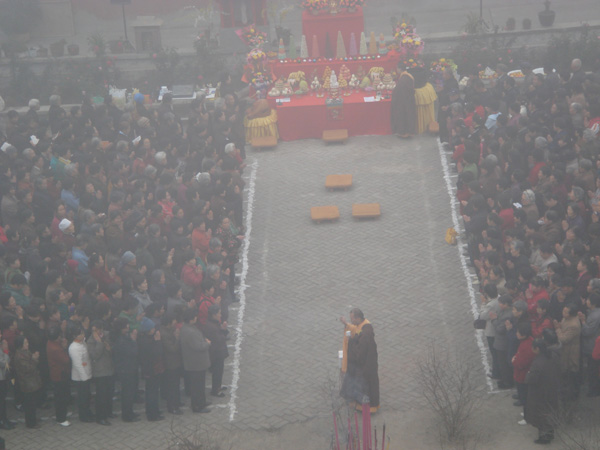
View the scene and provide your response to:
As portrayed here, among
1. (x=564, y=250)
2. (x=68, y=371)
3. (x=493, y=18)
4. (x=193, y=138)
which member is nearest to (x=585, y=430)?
(x=564, y=250)

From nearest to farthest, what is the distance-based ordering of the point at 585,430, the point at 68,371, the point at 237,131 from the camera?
1. the point at 585,430
2. the point at 68,371
3. the point at 237,131

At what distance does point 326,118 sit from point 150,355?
34.3 ft

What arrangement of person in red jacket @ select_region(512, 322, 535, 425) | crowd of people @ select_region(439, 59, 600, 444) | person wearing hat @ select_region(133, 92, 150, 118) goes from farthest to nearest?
person wearing hat @ select_region(133, 92, 150, 118)
crowd of people @ select_region(439, 59, 600, 444)
person in red jacket @ select_region(512, 322, 535, 425)

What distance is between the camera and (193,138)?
20.4m

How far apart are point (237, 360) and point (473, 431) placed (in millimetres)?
3858

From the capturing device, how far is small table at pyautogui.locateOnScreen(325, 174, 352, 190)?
20.6m

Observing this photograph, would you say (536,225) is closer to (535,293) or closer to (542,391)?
(535,293)

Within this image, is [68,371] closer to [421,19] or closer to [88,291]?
[88,291]

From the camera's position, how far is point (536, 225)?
15.3 metres

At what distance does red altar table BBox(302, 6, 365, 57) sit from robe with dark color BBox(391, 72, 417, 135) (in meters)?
2.69

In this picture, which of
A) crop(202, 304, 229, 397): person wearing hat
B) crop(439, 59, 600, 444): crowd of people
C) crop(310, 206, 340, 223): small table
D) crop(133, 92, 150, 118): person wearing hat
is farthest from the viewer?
crop(133, 92, 150, 118): person wearing hat

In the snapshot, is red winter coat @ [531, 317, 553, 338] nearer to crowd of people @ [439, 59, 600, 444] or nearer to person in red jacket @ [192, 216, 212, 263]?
crowd of people @ [439, 59, 600, 444]

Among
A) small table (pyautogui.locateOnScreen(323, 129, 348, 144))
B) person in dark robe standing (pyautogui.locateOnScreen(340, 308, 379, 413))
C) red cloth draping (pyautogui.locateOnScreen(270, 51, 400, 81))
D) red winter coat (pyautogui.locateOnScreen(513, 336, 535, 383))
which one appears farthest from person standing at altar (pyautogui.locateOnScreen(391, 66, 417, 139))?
red winter coat (pyautogui.locateOnScreen(513, 336, 535, 383))

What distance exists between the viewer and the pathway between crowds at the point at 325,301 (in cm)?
1397
